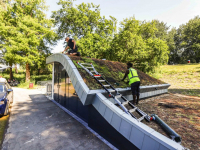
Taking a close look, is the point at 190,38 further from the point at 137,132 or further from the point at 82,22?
the point at 137,132

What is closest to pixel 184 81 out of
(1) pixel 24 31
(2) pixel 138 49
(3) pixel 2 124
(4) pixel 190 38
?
(2) pixel 138 49

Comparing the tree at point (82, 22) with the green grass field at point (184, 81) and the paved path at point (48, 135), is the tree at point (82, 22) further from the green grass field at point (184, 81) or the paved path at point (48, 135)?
the paved path at point (48, 135)

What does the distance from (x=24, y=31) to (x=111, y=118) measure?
22128mm

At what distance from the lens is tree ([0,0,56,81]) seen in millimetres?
18711

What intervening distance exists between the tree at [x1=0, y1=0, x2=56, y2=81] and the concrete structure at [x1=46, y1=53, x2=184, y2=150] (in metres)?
15.6

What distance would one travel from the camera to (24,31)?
19.2 meters

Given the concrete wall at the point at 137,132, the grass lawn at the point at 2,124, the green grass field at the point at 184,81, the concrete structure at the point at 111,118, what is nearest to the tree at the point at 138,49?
the green grass field at the point at 184,81

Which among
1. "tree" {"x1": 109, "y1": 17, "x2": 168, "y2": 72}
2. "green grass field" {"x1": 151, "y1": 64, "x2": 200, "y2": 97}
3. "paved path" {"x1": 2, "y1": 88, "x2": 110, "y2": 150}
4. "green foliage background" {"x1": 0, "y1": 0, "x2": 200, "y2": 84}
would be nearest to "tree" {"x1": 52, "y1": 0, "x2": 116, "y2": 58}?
"green foliage background" {"x1": 0, "y1": 0, "x2": 200, "y2": 84}

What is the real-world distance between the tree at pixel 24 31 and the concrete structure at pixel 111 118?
51.2 feet

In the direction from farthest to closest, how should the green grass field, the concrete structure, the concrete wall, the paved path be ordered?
the green grass field → the paved path → the concrete structure → the concrete wall

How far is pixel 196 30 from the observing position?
125 ft

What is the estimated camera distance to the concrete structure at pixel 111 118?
2.67 metres

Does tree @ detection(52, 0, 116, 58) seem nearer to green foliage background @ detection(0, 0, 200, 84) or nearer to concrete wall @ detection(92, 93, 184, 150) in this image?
green foliage background @ detection(0, 0, 200, 84)

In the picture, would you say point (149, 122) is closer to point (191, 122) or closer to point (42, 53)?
point (191, 122)
